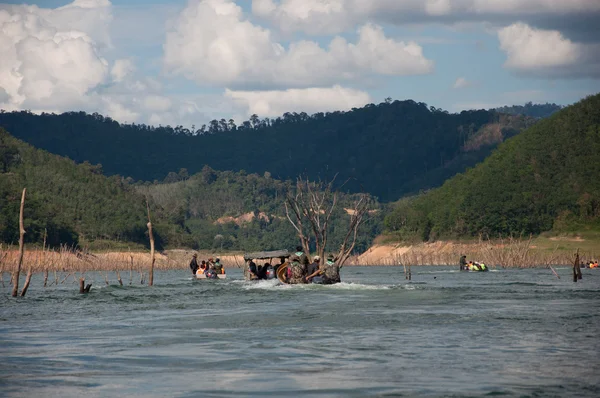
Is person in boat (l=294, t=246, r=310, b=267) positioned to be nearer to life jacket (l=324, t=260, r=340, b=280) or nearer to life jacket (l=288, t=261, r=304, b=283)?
life jacket (l=288, t=261, r=304, b=283)

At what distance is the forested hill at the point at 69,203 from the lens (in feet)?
449

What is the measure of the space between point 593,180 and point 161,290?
11100 centimetres

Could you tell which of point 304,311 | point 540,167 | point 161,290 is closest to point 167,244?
point 540,167

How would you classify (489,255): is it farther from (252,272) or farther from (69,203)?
(69,203)

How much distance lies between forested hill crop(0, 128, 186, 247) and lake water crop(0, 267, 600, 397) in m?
97.0

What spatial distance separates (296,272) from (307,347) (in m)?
26.0

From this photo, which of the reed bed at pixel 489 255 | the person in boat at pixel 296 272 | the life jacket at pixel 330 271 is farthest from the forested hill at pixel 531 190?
the life jacket at pixel 330 271

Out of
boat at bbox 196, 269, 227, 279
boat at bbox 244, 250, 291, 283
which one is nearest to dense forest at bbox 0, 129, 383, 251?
boat at bbox 196, 269, 227, 279

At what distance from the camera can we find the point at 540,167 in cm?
15875

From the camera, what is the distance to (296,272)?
167ft

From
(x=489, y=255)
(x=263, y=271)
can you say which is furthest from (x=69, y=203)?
(x=263, y=271)

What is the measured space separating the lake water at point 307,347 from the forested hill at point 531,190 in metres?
104

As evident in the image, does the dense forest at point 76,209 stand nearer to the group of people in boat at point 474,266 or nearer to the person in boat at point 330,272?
the group of people in boat at point 474,266

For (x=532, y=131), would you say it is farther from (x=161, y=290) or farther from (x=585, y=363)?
(x=585, y=363)
